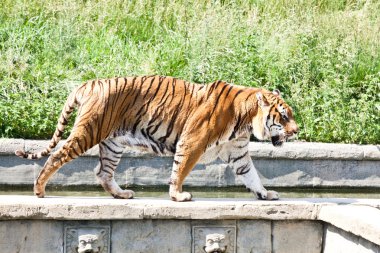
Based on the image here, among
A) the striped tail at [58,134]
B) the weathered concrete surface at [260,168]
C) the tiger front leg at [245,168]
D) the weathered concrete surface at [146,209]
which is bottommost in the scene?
the weathered concrete surface at [260,168]

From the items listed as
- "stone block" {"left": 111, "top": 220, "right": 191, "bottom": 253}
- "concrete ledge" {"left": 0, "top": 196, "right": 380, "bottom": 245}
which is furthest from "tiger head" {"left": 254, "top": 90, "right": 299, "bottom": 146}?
"stone block" {"left": 111, "top": 220, "right": 191, "bottom": 253}

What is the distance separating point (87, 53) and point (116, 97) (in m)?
4.70

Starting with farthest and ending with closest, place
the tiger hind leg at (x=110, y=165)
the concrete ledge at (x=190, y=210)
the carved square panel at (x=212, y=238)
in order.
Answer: the tiger hind leg at (x=110, y=165), the carved square panel at (x=212, y=238), the concrete ledge at (x=190, y=210)

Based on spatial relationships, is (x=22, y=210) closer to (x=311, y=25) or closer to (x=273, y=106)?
(x=273, y=106)

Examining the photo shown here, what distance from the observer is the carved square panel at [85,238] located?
6.51 metres

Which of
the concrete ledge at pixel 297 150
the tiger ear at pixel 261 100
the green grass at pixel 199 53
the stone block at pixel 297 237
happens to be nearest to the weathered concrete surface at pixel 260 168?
the concrete ledge at pixel 297 150

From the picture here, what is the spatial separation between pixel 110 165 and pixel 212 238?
3.59ft

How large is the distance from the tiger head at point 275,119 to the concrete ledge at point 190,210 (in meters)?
0.53

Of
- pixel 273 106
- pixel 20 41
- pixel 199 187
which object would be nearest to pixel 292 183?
pixel 199 187

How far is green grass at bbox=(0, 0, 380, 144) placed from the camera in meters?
10.4

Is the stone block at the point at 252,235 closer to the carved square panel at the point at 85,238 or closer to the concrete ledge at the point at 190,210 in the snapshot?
the concrete ledge at the point at 190,210

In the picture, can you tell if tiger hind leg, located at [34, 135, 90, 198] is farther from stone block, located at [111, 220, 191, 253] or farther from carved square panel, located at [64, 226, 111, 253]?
stone block, located at [111, 220, 191, 253]

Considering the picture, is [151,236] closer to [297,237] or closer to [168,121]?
[168,121]

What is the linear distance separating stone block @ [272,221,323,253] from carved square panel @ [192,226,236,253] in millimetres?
338
